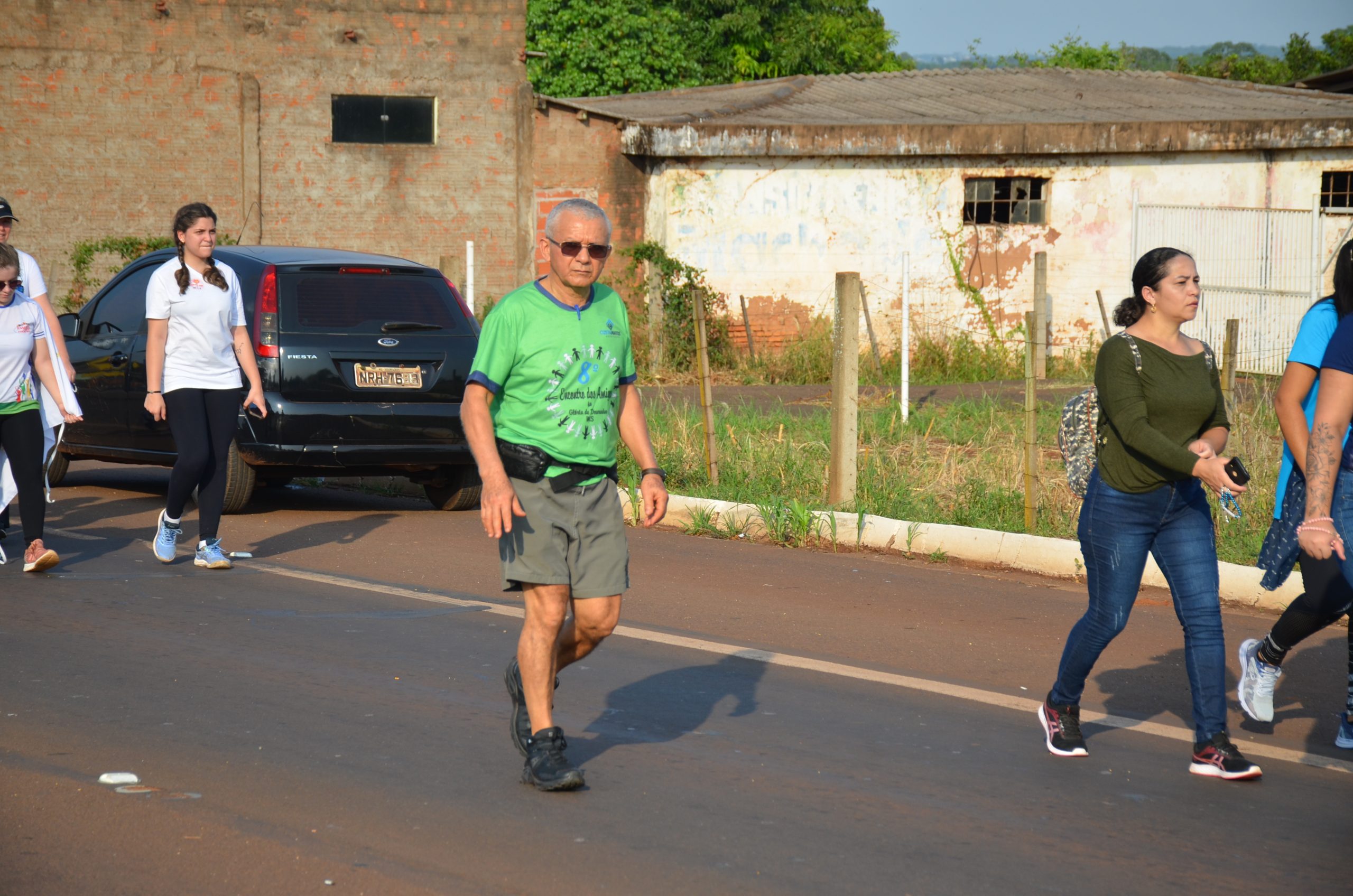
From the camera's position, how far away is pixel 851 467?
32.3 feet

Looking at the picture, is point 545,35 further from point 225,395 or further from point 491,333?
point 491,333

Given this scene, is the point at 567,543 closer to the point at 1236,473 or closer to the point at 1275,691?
the point at 1236,473

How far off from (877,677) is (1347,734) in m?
1.79

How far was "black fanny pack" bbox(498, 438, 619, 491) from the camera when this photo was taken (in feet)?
14.3

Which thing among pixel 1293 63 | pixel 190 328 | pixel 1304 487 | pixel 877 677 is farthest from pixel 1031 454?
pixel 1293 63

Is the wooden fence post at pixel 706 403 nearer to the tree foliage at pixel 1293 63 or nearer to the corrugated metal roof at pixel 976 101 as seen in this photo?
the corrugated metal roof at pixel 976 101

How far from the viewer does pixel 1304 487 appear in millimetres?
4871

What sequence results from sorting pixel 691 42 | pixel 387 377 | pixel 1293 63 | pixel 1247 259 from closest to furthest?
pixel 387 377 < pixel 1247 259 < pixel 691 42 < pixel 1293 63

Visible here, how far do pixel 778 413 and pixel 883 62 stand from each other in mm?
39135

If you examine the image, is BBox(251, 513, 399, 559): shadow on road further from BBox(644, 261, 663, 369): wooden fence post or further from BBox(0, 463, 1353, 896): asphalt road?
BBox(644, 261, 663, 369): wooden fence post

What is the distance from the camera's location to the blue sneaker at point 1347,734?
5.25 m

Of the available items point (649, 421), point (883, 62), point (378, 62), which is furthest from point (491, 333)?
point (883, 62)

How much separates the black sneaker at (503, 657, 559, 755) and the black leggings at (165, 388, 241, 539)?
3.82 metres

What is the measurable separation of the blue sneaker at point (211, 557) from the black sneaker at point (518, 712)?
3905 mm
